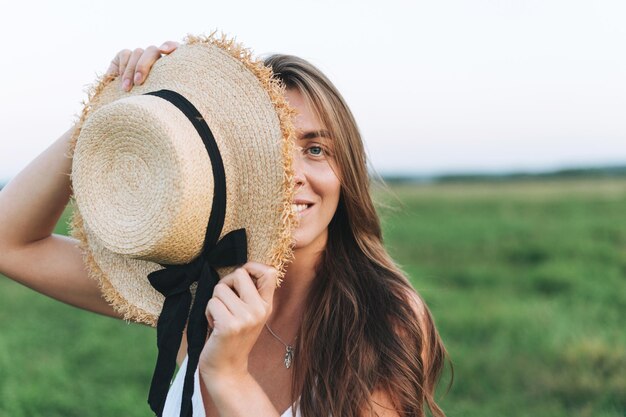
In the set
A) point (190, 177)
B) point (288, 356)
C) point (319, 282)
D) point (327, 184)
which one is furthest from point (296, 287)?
point (190, 177)

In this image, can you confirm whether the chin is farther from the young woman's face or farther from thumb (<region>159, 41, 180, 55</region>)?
thumb (<region>159, 41, 180, 55</region>)

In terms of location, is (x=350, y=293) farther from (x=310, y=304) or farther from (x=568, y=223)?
(x=568, y=223)

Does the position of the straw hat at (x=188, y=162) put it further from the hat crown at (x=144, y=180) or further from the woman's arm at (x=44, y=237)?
the woman's arm at (x=44, y=237)

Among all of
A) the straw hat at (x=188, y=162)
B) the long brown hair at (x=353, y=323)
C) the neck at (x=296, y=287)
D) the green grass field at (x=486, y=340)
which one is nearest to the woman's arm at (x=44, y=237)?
the straw hat at (x=188, y=162)

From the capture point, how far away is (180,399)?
2.66 m

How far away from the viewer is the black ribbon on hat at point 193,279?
205cm

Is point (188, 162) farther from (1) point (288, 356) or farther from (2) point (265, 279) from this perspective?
(1) point (288, 356)

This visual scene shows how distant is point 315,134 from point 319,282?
60 centimetres

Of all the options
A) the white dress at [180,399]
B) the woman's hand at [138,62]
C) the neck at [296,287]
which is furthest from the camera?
the neck at [296,287]

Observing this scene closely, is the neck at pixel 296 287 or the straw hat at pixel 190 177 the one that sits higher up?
the straw hat at pixel 190 177

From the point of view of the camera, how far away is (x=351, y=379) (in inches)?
95.5

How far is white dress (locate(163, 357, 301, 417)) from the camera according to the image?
2.56 metres

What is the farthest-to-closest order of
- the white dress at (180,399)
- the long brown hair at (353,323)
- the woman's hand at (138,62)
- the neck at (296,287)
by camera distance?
1. the neck at (296,287)
2. the white dress at (180,399)
3. the long brown hair at (353,323)
4. the woman's hand at (138,62)

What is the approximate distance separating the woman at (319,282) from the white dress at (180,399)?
35 mm
